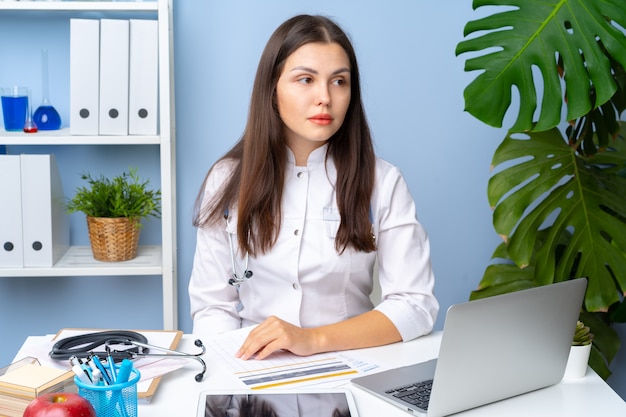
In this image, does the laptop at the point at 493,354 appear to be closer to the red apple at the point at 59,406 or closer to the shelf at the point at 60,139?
the red apple at the point at 59,406

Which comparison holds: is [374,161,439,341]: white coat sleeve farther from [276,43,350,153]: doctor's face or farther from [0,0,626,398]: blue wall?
[0,0,626,398]: blue wall

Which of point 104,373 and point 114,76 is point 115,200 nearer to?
point 114,76

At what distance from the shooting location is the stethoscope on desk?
4.32 feet

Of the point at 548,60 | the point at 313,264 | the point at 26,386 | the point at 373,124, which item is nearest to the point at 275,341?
the point at 313,264

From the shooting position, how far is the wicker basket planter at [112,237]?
7.98 feet

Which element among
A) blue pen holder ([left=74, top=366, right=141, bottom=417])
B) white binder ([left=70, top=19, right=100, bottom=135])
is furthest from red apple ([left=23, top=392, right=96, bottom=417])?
white binder ([left=70, top=19, right=100, bottom=135])

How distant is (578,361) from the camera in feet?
4.53

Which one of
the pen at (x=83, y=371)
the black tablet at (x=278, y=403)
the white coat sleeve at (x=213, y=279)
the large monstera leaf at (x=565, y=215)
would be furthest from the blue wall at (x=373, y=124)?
the pen at (x=83, y=371)

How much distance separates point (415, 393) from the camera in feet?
4.22

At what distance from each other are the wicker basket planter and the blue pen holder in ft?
4.59

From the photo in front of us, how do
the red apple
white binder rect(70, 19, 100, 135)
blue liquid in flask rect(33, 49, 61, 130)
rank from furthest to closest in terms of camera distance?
blue liquid in flask rect(33, 49, 61, 130) → white binder rect(70, 19, 100, 135) → the red apple

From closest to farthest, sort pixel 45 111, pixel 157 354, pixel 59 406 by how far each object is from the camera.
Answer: pixel 59 406
pixel 157 354
pixel 45 111

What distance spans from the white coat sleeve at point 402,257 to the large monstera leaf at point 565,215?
425 millimetres

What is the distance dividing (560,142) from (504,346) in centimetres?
118
